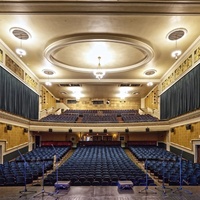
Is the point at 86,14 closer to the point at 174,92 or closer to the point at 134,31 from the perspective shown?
the point at 134,31

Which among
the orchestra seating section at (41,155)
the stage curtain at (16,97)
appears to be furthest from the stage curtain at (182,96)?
the stage curtain at (16,97)

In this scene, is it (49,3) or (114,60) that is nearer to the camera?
(49,3)

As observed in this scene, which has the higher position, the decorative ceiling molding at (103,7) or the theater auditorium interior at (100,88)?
the decorative ceiling molding at (103,7)

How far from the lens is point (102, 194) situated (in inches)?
223

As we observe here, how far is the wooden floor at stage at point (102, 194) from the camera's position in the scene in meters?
5.42

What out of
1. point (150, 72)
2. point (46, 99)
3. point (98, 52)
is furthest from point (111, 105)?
point (98, 52)

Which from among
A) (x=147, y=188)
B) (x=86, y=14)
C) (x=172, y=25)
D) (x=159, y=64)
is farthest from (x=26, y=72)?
(x=147, y=188)

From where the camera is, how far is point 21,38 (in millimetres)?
11289

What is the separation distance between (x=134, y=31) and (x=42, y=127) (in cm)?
1177

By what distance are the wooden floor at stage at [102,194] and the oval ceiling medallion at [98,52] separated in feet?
25.9

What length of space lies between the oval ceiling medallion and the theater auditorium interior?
0.20 ft

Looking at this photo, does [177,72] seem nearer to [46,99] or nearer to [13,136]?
[13,136]

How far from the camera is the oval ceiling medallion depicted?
11.3m

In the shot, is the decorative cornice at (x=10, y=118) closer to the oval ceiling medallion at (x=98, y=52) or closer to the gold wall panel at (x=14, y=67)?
the gold wall panel at (x=14, y=67)
